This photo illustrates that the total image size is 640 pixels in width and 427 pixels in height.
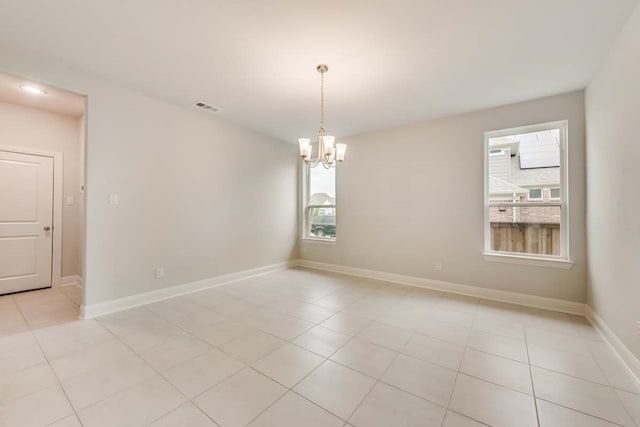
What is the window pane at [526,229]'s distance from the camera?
332 cm

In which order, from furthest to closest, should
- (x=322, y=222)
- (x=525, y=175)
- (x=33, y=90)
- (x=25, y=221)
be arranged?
(x=322, y=222) < (x=25, y=221) < (x=525, y=175) < (x=33, y=90)

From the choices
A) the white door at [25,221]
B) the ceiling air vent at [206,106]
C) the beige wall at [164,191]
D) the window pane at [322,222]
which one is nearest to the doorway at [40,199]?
the white door at [25,221]

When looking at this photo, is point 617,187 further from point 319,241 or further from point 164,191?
point 164,191

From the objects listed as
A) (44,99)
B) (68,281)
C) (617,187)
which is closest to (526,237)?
(617,187)

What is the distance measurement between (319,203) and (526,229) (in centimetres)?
352

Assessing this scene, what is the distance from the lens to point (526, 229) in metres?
3.47

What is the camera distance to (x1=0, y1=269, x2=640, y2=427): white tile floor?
1.54 meters

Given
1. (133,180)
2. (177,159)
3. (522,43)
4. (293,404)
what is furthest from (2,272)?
(522,43)

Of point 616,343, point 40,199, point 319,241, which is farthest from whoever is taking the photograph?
point 319,241

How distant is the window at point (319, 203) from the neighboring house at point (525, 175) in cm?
274

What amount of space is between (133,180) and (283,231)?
2.75 metres

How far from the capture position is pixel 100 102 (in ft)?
9.70

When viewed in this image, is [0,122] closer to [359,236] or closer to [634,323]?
[359,236]

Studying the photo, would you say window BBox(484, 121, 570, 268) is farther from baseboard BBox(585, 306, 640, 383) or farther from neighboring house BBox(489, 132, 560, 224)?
baseboard BBox(585, 306, 640, 383)
